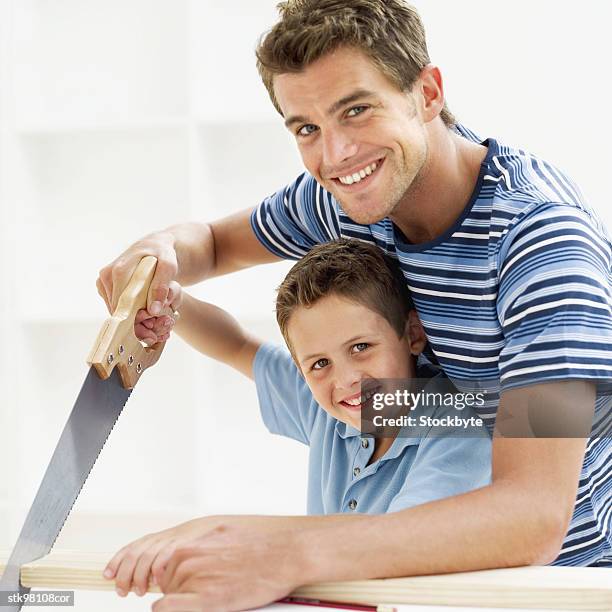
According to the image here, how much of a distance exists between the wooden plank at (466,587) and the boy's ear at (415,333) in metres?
0.43

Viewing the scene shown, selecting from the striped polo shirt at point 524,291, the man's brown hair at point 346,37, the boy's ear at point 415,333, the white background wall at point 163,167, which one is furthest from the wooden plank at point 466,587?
the white background wall at point 163,167

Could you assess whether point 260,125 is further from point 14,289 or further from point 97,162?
point 14,289

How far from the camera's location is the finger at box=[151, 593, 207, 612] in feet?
2.16

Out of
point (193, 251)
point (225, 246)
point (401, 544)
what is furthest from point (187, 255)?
point (401, 544)

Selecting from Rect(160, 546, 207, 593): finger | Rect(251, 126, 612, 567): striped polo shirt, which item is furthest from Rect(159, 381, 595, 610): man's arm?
Rect(251, 126, 612, 567): striped polo shirt

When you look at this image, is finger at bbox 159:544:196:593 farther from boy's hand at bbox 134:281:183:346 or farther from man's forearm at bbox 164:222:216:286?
man's forearm at bbox 164:222:216:286

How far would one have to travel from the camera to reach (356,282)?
1078mm

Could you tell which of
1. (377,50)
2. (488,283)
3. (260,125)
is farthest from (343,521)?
(260,125)

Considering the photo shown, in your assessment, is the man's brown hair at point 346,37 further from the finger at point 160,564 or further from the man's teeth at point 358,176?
the finger at point 160,564

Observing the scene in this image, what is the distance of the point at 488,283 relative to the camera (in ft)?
3.17

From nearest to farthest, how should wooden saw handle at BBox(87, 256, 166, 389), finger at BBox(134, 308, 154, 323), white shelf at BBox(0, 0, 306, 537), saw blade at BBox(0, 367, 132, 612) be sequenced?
1. saw blade at BBox(0, 367, 132, 612)
2. wooden saw handle at BBox(87, 256, 166, 389)
3. finger at BBox(134, 308, 154, 323)
4. white shelf at BBox(0, 0, 306, 537)

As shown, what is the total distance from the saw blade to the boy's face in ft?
0.76

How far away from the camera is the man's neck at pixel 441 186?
1.02 m

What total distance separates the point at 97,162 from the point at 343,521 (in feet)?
5.30
